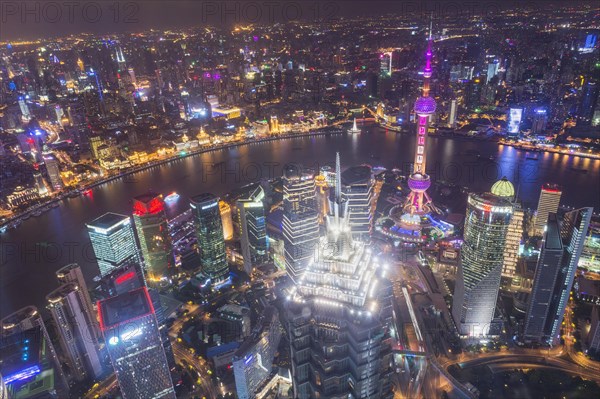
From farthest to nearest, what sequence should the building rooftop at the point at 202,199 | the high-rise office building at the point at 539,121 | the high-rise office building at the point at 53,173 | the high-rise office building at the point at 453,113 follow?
the high-rise office building at the point at 453,113 < the high-rise office building at the point at 539,121 < the high-rise office building at the point at 53,173 < the building rooftop at the point at 202,199

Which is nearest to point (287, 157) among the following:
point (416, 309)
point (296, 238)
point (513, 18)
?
point (296, 238)

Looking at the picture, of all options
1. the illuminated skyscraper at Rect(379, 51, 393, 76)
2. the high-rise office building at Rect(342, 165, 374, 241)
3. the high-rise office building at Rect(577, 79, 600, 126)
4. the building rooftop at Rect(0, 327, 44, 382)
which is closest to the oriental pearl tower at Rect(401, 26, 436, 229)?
the high-rise office building at Rect(342, 165, 374, 241)

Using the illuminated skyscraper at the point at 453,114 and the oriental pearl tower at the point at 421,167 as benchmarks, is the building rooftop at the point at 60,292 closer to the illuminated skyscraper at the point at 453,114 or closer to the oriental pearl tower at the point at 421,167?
the oriental pearl tower at the point at 421,167

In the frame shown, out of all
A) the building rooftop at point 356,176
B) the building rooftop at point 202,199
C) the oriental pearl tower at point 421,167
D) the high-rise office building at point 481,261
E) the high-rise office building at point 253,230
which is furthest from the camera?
the oriental pearl tower at point 421,167

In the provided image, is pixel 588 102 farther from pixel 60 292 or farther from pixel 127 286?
pixel 60 292

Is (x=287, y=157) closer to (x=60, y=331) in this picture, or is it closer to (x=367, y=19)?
(x=60, y=331)

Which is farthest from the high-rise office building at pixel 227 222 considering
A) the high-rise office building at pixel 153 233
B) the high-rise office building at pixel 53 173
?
the high-rise office building at pixel 53 173

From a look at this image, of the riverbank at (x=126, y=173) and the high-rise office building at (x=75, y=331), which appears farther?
the riverbank at (x=126, y=173)
